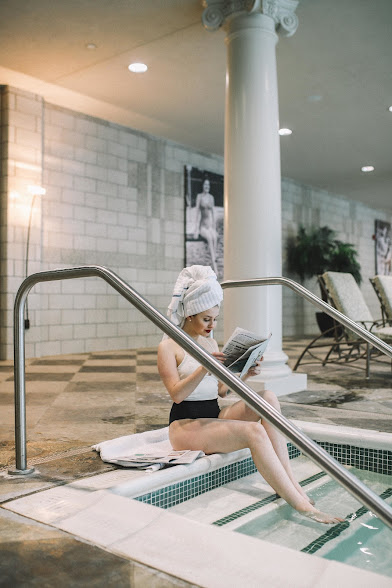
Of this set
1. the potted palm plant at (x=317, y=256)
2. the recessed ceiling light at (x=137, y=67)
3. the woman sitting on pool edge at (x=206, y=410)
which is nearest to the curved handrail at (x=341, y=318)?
the woman sitting on pool edge at (x=206, y=410)

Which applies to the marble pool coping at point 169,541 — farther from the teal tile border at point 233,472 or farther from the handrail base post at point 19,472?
the handrail base post at point 19,472

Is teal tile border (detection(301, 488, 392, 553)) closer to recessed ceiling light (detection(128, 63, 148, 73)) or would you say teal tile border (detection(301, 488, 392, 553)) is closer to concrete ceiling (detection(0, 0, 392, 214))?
concrete ceiling (detection(0, 0, 392, 214))

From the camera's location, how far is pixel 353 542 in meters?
1.89

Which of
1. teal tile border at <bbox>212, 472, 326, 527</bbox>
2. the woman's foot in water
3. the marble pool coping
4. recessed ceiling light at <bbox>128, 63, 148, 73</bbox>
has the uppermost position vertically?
recessed ceiling light at <bbox>128, 63, 148, 73</bbox>

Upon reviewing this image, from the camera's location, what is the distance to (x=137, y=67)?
20.5 ft

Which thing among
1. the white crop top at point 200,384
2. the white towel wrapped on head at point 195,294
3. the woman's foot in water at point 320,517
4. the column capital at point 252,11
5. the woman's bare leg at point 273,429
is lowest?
the woman's foot in water at point 320,517

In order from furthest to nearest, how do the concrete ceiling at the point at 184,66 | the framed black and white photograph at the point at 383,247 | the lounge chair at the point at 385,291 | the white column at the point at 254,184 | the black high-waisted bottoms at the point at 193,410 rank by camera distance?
the framed black and white photograph at the point at 383,247, the lounge chair at the point at 385,291, the concrete ceiling at the point at 184,66, the white column at the point at 254,184, the black high-waisted bottoms at the point at 193,410

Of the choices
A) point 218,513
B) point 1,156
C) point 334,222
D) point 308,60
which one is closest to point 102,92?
point 1,156

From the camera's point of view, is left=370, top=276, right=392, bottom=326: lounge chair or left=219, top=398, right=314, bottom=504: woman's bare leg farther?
left=370, top=276, right=392, bottom=326: lounge chair

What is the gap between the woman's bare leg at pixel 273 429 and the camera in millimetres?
2074

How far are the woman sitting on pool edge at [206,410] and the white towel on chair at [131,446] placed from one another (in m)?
0.18

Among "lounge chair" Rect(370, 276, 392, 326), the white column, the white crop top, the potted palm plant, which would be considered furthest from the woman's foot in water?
the potted palm plant

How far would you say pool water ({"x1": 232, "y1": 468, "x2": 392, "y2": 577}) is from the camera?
71.3 inches

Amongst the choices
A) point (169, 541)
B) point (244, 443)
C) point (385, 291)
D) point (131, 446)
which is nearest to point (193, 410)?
point (244, 443)
